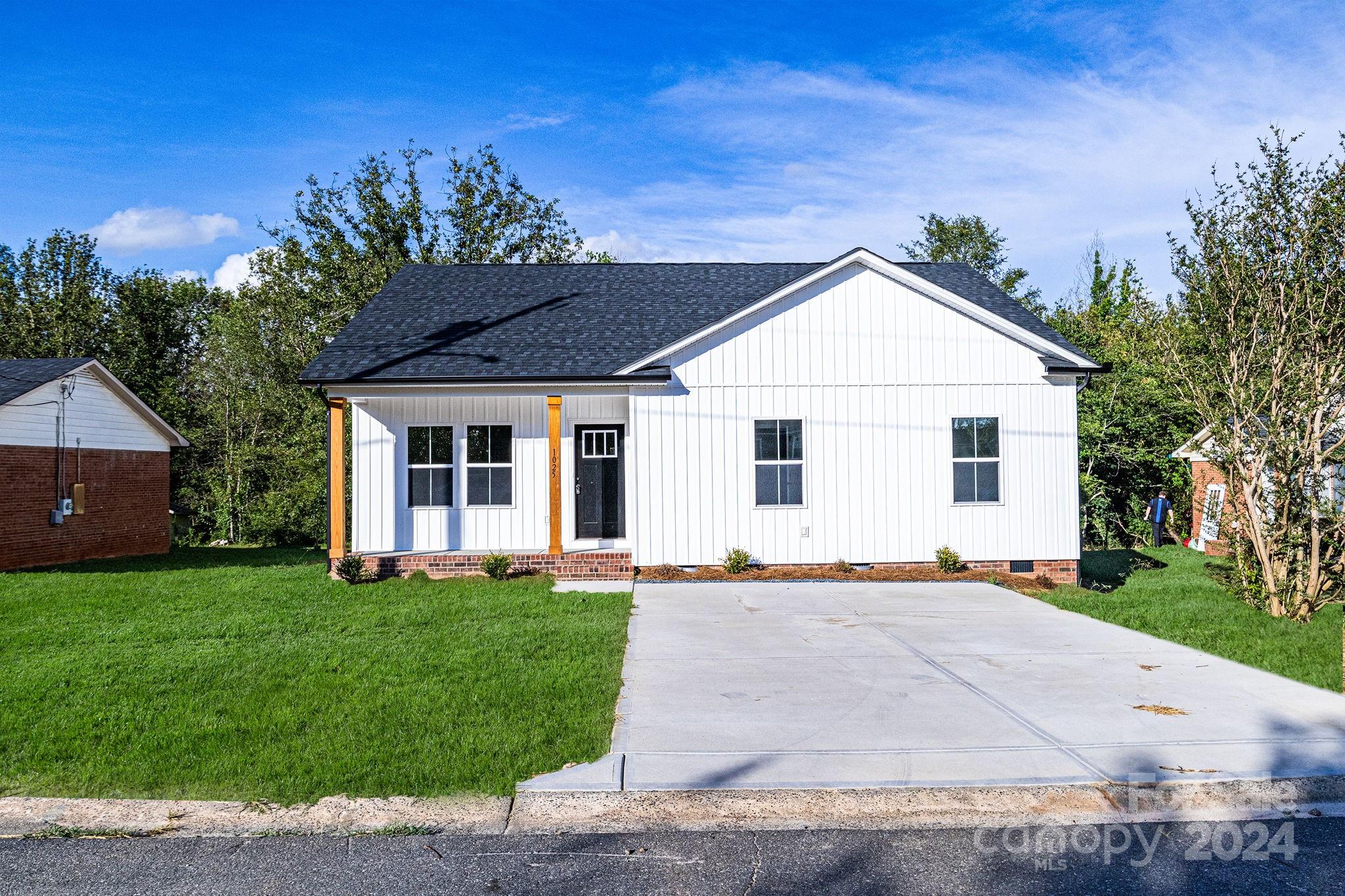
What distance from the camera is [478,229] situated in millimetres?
30422

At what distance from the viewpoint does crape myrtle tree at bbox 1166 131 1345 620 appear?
9.88m

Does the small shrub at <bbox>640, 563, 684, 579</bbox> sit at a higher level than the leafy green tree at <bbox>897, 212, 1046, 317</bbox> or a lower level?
lower

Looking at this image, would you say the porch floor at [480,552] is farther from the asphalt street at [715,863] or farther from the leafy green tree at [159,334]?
the leafy green tree at [159,334]

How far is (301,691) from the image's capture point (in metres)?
6.75

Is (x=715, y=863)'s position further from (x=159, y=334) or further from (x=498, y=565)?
(x=159, y=334)

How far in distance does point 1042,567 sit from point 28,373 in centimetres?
1893

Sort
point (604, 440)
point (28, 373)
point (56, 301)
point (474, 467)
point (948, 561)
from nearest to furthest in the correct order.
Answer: point (948, 561)
point (474, 467)
point (604, 440)
point (28, 373)
point (56, 301)

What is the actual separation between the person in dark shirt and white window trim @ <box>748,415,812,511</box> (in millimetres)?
10871

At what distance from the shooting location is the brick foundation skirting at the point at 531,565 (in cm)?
1334

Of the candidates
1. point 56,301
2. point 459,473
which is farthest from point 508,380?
point 56,301

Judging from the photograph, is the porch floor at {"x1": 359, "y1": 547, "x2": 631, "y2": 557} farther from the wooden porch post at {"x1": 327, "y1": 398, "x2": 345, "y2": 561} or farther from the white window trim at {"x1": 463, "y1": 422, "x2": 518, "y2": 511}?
the white window trim at {"x1": 463, "y1": 422, "x2": 518, "y2": 511}

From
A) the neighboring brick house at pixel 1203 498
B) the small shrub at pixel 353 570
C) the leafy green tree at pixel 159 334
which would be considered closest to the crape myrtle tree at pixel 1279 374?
the neighboring brick house at pixel 1203 498

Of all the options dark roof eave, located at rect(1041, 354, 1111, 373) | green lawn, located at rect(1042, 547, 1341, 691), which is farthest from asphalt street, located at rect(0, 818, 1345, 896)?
dark roof eave, located at rect(1041, 354, 1111, 373)

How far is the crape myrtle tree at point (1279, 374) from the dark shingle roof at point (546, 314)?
3413 millimetres
